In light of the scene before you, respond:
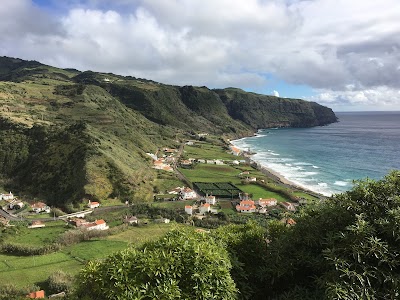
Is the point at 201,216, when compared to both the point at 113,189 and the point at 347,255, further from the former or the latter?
the point at 347,255

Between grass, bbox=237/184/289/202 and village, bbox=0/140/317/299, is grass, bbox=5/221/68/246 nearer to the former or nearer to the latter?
village, bbox=0/140/317/299

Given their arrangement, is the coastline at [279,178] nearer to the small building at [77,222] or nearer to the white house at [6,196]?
the small building at [77,222]

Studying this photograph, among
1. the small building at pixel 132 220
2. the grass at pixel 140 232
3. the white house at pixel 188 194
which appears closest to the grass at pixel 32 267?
the grass at pixel 140 232

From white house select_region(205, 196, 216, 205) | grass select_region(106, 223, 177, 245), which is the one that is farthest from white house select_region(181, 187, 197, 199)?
grass select_region(106, 223, 177, 245)

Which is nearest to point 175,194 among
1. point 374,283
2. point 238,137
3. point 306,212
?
point 306,212

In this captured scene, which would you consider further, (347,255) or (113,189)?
(113,189)

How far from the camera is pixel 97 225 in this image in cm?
5306

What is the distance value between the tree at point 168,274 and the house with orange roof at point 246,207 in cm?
5438

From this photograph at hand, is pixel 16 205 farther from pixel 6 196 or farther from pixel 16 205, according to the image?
pixel 6 196

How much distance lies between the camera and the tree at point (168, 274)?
32.9 feet

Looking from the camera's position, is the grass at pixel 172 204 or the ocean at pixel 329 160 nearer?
the grass at pixel 172 204

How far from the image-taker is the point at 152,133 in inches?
5221

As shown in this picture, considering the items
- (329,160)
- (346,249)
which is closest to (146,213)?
(346,249)

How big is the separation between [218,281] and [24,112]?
102611mm
